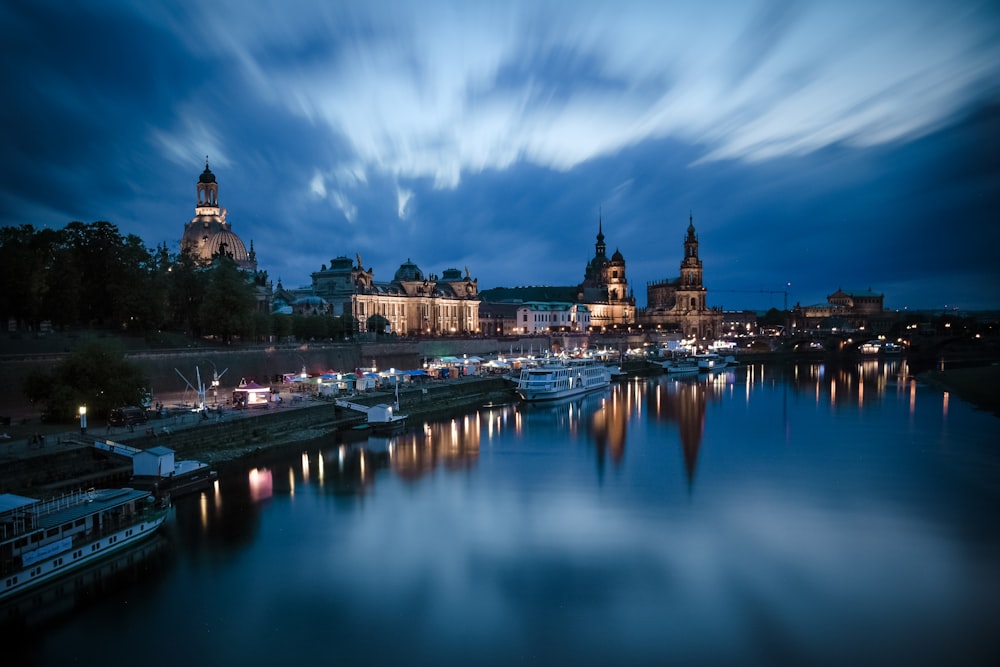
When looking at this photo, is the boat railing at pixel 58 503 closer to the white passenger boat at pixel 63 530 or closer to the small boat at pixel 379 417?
the white passenger boat at pixel 63 530

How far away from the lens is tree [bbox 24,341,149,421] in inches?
911

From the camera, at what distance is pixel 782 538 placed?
56.2 ft

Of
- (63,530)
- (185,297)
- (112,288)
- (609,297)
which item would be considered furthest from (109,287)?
(609,297)

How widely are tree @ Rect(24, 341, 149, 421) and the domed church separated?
38.1 m

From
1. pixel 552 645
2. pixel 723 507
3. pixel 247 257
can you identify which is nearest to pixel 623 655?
pixel 552 645

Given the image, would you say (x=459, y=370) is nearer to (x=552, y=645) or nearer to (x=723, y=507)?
(x=723, y=507)

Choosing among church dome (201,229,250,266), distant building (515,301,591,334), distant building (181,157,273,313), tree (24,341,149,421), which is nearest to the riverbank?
tree (24,341,149,421)

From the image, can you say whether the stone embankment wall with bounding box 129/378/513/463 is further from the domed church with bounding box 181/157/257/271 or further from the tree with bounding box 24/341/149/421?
the domed church with bounding box 181/157/257/271

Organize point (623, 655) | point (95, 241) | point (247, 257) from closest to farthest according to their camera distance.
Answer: point (623, 655) → point (95, 241) → point (247, 257)

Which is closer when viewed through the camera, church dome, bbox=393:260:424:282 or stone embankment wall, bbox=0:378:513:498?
stone embankment wall, bbox=0:378:513:498

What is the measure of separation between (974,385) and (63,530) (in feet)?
182

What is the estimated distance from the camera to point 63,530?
1428 centimetres

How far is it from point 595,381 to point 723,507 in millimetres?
33507

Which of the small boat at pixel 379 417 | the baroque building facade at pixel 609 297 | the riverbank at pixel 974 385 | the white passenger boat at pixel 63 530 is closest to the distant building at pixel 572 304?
the baroque building facade at pixel 609 297
